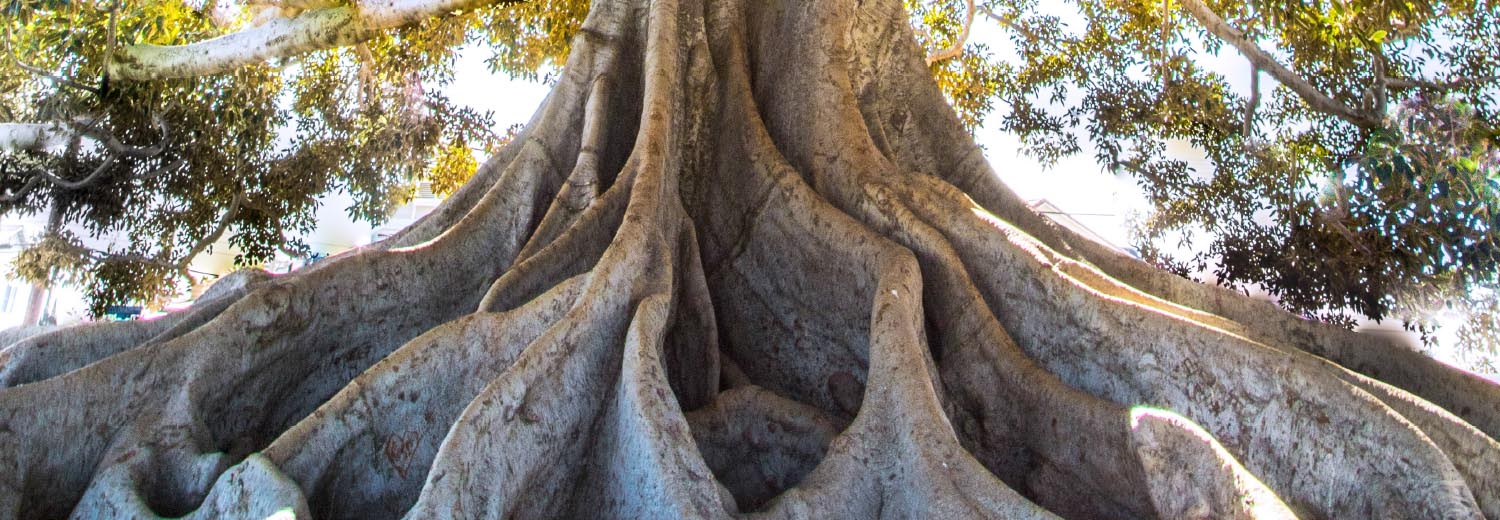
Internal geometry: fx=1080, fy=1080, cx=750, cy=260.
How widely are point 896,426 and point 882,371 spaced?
0.28 metres

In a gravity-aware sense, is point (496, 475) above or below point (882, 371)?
below

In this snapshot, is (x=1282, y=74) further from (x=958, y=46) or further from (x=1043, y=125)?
(x=958, y=46)

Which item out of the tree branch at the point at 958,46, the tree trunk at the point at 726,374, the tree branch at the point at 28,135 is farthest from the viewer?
the tree branch at the point at 958,46

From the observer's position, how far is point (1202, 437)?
10.7 feet

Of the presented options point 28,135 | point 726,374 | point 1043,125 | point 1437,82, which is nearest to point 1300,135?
point 1437,82

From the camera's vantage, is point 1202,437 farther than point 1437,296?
No

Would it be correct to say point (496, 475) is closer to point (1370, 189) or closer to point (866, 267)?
point (866, 267)

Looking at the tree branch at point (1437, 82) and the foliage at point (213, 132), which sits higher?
the tree branch at point (1437, 82)

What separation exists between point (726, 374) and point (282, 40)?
3.46 meters

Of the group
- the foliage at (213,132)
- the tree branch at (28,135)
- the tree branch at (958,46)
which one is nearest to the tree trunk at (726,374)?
the foliage at (213,132)

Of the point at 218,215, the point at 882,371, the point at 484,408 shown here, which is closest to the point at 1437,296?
the point at 882,371

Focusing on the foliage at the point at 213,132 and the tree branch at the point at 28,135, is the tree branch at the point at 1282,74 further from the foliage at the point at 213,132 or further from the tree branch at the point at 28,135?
the tree branch at the point at 28,135

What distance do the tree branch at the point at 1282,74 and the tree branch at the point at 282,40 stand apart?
13.5 ft

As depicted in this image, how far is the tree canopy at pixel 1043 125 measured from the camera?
586cm
